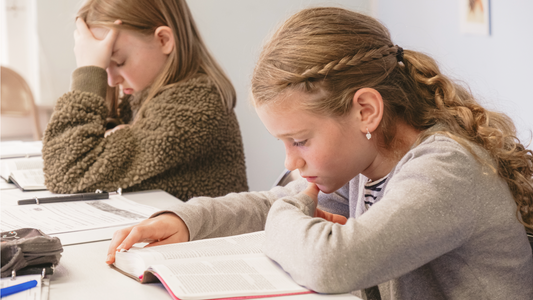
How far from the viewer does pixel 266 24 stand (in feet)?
8.60

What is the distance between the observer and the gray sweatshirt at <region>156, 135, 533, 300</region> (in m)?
0.57

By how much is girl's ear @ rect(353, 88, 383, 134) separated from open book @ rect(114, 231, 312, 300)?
25 centimetres

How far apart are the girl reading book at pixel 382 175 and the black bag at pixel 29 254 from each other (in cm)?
9

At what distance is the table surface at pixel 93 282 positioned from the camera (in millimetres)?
565

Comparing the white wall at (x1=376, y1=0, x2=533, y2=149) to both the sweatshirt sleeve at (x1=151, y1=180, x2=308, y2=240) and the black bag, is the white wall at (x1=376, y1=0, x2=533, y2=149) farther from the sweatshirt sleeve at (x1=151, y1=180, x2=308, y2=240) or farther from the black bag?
the black bag

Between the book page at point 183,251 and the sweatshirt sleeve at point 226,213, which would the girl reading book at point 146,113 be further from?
the book page at point 183,251

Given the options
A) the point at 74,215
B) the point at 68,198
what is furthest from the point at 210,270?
the point at 68,198

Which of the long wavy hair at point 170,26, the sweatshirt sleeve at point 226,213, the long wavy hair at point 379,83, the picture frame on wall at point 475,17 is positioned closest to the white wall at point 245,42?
the picture frame on wall at point 475,17

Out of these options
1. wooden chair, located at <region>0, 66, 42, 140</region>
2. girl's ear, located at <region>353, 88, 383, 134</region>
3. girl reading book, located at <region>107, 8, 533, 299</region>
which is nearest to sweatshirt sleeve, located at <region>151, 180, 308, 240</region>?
girl reading book, located at <region>107, 8, 533, 299</region>

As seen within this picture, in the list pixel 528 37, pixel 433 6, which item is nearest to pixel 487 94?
pixel 528 37

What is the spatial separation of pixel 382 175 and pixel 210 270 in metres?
0.39

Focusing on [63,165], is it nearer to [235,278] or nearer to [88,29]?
[88,29]

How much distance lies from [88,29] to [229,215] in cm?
87

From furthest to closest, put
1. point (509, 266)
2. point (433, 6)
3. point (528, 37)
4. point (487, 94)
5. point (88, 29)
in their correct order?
point (433, 6) < point (487, 94) < point (528, 37) < point (88, 29) < point (509, 266)
